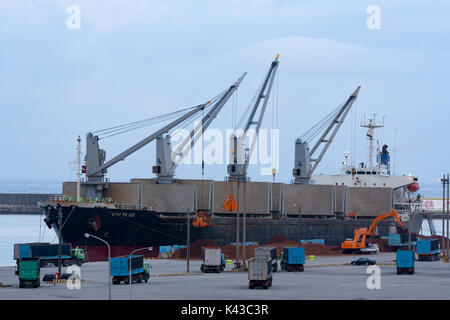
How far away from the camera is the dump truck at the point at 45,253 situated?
268ft

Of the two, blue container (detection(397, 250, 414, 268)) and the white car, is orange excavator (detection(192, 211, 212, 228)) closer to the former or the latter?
the white car

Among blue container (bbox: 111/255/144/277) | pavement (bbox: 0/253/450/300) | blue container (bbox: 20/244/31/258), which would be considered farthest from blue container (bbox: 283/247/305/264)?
blue container (bbox: 20/244/31/258)

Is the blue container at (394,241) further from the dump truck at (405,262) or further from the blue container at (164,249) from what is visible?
the dump truck at (405,262)

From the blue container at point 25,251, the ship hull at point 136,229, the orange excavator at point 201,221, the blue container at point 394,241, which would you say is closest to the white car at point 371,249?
the blue container at point 394,241

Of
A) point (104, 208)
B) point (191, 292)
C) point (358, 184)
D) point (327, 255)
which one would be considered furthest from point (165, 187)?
point (191, 292)

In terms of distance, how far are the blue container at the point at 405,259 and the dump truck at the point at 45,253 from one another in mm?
34444

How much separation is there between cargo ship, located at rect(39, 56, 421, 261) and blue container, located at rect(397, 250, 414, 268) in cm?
1787

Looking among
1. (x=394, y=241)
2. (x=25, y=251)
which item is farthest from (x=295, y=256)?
(x=394, y=241)

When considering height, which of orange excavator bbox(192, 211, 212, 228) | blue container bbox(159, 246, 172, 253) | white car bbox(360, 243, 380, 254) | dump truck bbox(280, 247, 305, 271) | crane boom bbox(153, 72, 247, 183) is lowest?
white car bbox(360, 243, 380, 254)

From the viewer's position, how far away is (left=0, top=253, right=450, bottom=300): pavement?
2153 inches

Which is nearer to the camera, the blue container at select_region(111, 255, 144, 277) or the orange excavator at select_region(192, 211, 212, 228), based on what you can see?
the blue container at select_region(111, 255, 144, 277)

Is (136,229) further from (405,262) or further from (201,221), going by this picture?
(405,262)

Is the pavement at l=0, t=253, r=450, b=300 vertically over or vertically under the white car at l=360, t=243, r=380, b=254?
over

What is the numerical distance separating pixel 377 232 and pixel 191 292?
81040mm
